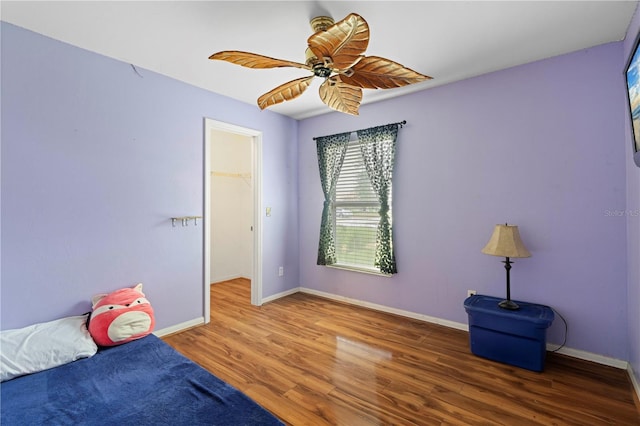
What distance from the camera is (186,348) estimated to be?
106 inches

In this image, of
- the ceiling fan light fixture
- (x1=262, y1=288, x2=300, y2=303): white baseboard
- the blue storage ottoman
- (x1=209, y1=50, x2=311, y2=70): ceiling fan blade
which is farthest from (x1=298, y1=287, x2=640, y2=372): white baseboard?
the ceiling fan light fixture

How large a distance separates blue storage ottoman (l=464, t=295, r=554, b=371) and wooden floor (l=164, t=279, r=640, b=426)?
0.27 feet

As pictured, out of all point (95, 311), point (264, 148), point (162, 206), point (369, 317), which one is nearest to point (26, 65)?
point (162, 206)

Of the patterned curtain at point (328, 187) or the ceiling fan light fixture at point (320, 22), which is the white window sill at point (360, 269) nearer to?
the patterned curtain at point (328, 187)

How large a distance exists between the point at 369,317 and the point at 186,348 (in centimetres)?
193

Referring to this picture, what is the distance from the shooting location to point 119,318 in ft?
7.34

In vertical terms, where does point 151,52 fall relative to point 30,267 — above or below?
above

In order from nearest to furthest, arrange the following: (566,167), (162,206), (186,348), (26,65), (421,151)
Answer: (26,65)
(566,167)
(186,348)
(162,206)
(421,151)

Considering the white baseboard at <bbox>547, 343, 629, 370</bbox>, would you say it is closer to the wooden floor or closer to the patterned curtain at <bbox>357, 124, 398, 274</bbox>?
the wooden floor

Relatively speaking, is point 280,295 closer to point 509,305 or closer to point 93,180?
point 93,180

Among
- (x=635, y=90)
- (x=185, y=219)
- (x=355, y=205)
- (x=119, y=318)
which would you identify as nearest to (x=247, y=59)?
(x=185, y=219)

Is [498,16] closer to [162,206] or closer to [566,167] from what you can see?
[566,167]

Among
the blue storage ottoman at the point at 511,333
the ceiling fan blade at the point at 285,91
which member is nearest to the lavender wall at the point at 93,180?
the ceiling fan blade at the point at 285,91

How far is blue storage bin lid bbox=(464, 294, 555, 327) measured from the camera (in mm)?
2276
